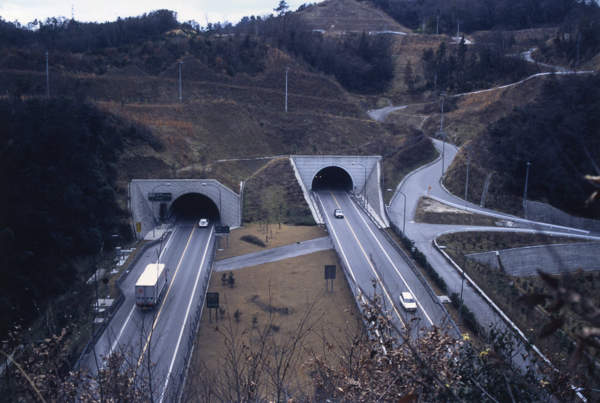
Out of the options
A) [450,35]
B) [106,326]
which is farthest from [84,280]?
[450,35]

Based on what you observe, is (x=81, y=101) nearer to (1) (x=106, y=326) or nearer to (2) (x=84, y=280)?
(2) (x=84, y=280)

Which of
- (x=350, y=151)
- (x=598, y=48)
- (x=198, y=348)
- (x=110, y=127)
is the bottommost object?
(x=198, y=348)

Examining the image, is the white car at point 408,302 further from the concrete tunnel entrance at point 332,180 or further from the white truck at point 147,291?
the concrete tunnel entrance at point 332,180

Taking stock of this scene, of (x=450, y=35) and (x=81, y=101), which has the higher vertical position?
(x=450, y=35)

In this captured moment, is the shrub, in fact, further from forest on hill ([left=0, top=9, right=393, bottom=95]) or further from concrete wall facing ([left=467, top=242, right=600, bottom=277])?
forest on hill ([left=0, top=9, right=393, bottom=95])

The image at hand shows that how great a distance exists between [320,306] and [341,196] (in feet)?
87.1

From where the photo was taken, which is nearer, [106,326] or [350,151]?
[106,326]

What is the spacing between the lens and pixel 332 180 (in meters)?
56.4

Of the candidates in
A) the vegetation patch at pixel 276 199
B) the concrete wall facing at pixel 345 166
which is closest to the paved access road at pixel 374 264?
the vegetation patch at pixel 276 199

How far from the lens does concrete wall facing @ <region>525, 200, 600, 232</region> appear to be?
38.2 metres

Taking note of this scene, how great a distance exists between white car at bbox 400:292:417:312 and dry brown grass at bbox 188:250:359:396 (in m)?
2.48

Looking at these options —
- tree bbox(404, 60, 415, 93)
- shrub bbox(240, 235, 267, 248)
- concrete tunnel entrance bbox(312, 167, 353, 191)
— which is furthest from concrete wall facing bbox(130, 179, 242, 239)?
tree bbox(404, 60, 415, 93)

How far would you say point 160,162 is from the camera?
42594 millimetres

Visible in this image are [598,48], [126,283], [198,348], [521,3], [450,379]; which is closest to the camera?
[450,379]
